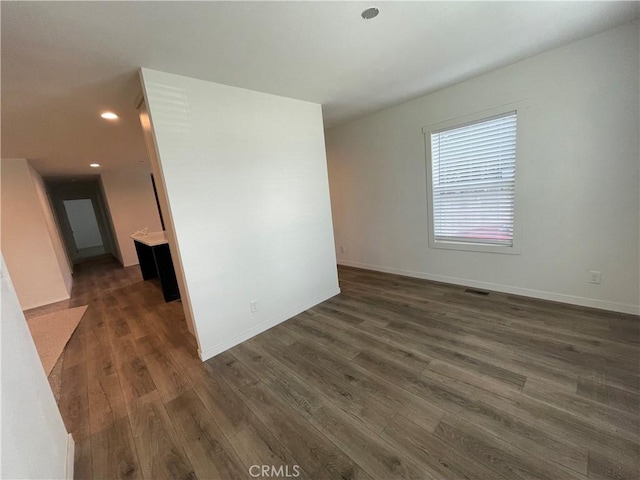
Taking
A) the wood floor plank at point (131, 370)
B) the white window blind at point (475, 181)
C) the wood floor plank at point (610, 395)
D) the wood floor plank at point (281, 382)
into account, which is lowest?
the wood floor plank at point (610, 395)

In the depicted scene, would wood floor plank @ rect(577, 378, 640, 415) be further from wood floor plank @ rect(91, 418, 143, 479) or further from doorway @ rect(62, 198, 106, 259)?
doorway @ rect(62, 198, 106, 259)

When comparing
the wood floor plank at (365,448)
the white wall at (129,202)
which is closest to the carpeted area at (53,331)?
the wood floor plank at (365,448)

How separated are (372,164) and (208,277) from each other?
2.97 meters

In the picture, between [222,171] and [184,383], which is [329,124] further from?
[184,383]

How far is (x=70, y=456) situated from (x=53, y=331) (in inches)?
107

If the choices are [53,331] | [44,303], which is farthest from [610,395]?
[44,303]

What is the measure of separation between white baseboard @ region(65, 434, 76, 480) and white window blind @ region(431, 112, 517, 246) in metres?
3.96

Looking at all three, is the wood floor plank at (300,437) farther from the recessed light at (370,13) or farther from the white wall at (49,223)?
the white wall at (49,223)

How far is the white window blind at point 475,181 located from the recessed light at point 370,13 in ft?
6.58

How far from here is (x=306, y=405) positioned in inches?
70.4

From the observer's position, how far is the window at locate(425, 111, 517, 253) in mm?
2892

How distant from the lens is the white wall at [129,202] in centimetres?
650

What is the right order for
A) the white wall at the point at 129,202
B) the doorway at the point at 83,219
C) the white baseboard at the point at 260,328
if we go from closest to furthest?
the white baseboard at the point at 260,328 < the white wall at the point at 129,202 < the doorway at the point at 83,219

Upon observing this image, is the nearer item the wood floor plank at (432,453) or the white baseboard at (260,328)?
the wood floor plank at (432,453)
